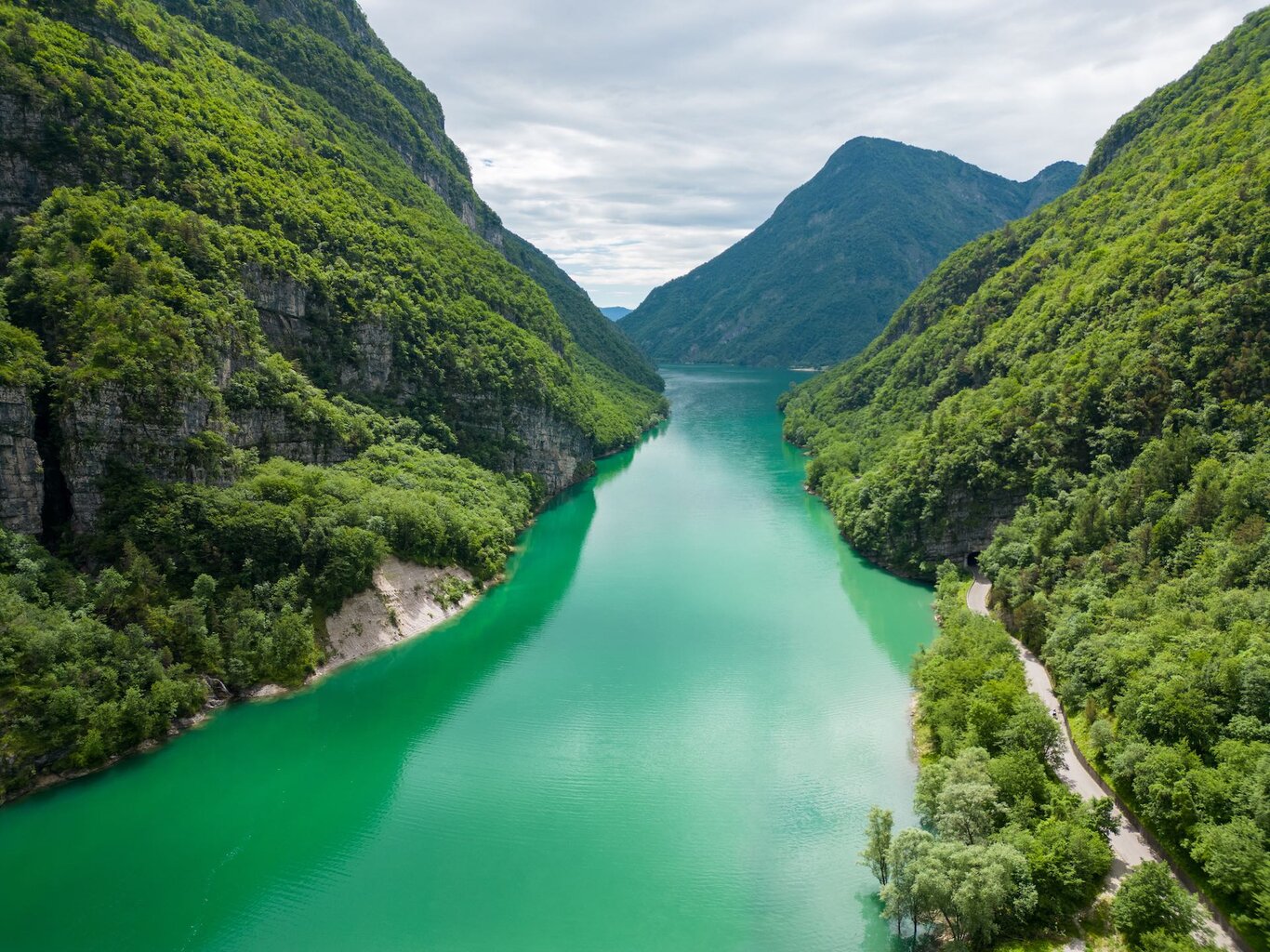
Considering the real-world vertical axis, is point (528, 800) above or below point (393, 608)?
below

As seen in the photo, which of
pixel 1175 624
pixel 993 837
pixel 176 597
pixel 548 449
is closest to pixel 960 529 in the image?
pixel 1175 624

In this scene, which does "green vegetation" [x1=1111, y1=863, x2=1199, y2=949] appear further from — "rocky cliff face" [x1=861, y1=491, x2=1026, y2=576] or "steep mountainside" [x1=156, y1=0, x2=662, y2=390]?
"steep mountainside" [x1=156, y1=0, x2=662, y2=390]

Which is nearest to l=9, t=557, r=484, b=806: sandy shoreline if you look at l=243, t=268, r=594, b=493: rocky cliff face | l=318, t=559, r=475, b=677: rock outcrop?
l=318, t=559, r=475, b=677: rock outcrop

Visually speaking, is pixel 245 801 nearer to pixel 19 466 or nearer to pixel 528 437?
pixel 19 466

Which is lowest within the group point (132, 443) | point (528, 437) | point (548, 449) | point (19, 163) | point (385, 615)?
point (385, 615)

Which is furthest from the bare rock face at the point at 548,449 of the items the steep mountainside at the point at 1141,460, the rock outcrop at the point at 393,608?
the steep mountainside at the point at 1141,460

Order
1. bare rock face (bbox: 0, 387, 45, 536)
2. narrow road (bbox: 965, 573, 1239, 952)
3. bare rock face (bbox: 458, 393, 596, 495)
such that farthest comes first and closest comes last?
bare rock face (bbox: 458, 393, 596, 495) → bare rock face (bbox: 0, 387, 45, 536) → narrow road (bbox: 965, 573, 1239, 952)

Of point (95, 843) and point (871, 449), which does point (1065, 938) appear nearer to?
point (95, 843)
